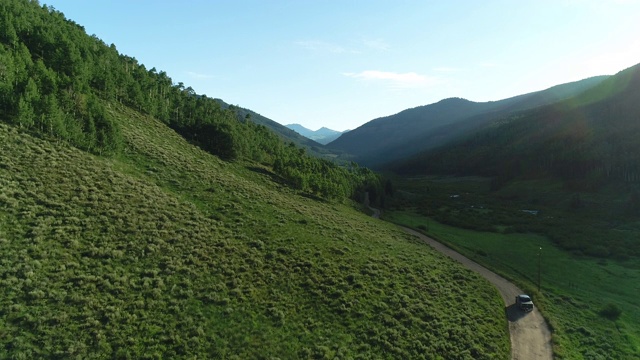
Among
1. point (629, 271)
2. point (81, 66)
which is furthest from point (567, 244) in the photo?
point (81, 66)

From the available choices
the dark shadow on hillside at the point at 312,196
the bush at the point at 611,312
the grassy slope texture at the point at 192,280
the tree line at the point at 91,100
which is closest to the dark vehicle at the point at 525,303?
the grassy slope texture at the point at 192,280

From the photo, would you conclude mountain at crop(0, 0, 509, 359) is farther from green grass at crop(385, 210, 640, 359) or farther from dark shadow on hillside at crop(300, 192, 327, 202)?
dark shadow on hillside at crop(300, 192, 327, 202)

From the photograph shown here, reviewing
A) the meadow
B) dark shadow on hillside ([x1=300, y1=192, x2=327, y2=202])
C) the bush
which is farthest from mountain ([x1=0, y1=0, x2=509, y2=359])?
the bush

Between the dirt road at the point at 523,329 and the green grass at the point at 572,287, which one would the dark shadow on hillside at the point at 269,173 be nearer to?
the green grass at the point at 572,287

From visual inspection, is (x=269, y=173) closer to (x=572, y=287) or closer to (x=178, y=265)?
(x=178, y=265)

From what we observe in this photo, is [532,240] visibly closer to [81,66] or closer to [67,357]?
[67,357]

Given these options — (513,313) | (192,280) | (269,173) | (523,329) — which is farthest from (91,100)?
(523,329)
